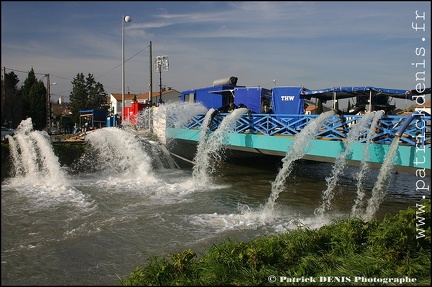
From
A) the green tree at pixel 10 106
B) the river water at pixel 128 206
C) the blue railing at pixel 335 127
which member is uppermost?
the green tree at pixel 10 106

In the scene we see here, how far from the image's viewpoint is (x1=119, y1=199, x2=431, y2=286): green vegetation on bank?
4832mm

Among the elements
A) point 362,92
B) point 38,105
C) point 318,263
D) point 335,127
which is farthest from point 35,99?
point 318,263

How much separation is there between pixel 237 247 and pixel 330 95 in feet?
36.6

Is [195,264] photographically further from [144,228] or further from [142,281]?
[144,228]

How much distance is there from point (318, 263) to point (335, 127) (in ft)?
22.3

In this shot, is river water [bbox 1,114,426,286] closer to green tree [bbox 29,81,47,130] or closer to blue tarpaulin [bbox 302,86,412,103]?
blue tarpaulin [bbox 302,86,412,103]

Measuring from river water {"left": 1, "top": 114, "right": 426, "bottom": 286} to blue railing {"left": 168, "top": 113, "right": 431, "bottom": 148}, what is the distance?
249cm

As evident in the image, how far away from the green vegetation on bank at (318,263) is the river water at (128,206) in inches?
52.4

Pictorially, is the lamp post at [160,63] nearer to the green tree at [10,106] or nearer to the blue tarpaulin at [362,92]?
the green tree at [10,106]

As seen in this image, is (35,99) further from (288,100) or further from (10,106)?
(288,100)

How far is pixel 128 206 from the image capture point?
11719 mm

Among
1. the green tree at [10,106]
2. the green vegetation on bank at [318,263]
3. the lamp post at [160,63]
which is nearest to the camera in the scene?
the green vegetation on bank at [318,263]

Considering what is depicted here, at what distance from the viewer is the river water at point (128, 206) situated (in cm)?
734

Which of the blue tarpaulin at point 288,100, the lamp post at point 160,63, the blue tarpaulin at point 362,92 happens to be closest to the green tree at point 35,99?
the lamp post at point 160,63
